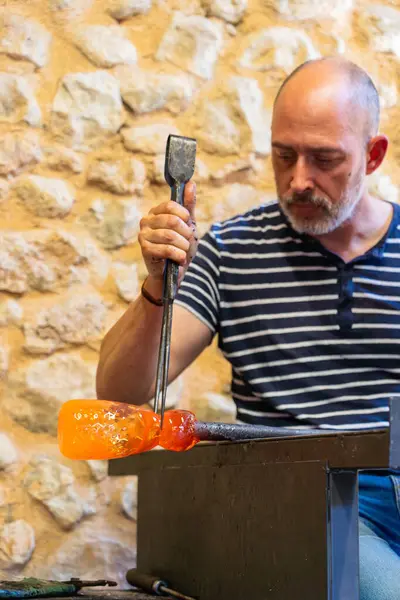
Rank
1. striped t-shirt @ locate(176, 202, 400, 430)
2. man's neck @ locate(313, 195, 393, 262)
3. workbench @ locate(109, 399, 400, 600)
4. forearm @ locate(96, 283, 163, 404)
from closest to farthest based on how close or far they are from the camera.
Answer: workbench @ locate(109, 399, 400, 600) < forearm @ locate(96, 283, 163, 404) < striped t-shirt @ locate(176, 202, 400, 430) < man's neck @ locate(313, 195, 393, 262)

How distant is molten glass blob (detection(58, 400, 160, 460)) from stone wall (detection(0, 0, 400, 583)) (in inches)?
35.2

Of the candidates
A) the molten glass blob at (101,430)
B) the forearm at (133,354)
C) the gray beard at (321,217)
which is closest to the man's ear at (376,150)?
the gray beard at (321,217)

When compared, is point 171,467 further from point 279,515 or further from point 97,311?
point 97,311

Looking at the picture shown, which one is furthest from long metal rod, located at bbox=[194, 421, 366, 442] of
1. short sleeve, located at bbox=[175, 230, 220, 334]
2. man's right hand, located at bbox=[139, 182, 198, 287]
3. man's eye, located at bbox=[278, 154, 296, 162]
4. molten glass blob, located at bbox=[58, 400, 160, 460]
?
man's eye, located at bbox=[278, 154, 296, 162]

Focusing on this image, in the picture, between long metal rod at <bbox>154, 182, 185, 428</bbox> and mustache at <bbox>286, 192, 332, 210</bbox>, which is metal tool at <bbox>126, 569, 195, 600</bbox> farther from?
mustache at <bbox>286, 192, 332, 210</bbox>

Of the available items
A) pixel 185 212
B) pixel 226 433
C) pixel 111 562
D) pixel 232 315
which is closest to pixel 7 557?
pixel 111 562

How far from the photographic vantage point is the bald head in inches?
66.9

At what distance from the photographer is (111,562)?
1.93m

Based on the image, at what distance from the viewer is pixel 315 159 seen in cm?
165

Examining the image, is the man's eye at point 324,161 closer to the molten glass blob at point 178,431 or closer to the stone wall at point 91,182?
the stone wall at point 91,182

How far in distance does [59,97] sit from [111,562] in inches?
42.7

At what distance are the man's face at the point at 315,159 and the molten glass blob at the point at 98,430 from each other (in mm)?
750

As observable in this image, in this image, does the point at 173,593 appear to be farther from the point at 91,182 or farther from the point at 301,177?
the point at 91,182

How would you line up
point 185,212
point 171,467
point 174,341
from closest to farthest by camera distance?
point 185,212
point 171,467
point 174,341
